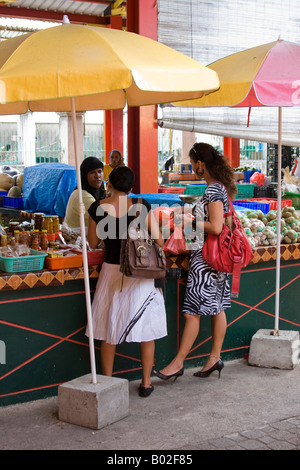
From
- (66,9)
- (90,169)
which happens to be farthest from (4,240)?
(66,9)

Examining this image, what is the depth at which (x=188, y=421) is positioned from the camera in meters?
4.36

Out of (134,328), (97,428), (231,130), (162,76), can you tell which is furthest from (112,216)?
(231,130)

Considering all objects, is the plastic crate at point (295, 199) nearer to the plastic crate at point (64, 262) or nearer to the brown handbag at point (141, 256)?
the brown handbag at point (141, 256)

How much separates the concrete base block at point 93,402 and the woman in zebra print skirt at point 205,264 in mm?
690

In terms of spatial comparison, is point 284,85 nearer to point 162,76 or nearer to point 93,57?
point 162,76

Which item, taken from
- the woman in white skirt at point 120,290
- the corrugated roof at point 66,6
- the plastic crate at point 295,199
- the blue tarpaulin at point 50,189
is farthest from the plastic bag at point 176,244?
the corrugated roof at point 66,6

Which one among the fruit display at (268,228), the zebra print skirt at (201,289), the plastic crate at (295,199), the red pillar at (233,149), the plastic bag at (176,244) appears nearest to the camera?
the zebra print skirt at (201,289)

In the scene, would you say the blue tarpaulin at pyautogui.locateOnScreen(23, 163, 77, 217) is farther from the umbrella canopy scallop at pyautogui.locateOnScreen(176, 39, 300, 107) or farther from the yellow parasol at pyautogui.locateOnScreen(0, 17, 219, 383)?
the yellow parasol at pyautogui.locateOnScreen(0, 17, 219, 383)

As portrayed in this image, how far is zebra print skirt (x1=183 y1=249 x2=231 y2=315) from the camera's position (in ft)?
16.6

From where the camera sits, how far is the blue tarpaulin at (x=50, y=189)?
939cm

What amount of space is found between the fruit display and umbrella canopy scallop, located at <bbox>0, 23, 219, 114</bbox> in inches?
82.2

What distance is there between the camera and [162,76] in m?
3.80

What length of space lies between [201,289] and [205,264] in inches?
8.1

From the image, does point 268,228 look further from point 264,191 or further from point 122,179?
point 264,191
